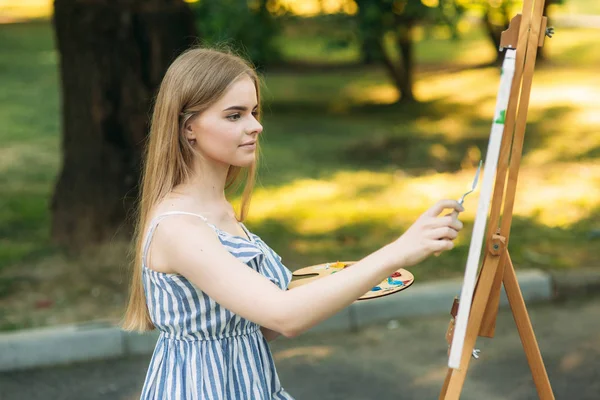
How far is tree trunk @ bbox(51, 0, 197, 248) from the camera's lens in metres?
6.14

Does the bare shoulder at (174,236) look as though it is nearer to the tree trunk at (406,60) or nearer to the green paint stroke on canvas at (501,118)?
the green paint stroke on canvas at (501,118)

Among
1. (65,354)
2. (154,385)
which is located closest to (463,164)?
(65,354)

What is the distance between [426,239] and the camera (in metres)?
1.99

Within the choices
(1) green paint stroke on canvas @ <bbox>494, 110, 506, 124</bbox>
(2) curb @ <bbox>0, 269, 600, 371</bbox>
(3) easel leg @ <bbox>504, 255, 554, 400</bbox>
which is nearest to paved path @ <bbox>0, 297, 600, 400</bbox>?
(2) curb @ <bbox>0, 269, 600, 371</bbox>

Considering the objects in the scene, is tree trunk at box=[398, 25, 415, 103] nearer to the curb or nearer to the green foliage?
the green foliage

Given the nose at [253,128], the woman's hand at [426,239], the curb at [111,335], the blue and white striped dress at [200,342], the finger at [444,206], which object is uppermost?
the nose at [253,128]

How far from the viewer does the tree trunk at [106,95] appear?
6.14 m

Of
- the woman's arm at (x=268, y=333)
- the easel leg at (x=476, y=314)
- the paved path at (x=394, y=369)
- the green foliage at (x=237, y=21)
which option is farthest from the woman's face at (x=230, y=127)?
the green foliage at (x=237, y=21)

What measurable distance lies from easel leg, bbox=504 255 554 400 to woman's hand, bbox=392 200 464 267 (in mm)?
662

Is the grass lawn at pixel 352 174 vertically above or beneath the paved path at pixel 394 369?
beneath

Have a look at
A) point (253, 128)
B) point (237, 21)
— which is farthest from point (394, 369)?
point (237, 21)

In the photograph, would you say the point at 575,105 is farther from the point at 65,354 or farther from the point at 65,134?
the point at 65,354

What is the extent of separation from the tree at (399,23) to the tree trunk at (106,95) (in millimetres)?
2752

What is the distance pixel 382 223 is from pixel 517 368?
2520 mm
